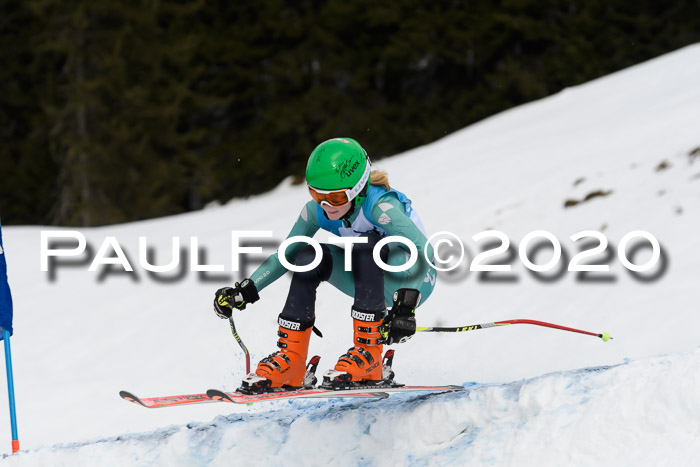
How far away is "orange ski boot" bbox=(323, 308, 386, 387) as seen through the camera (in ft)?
13.0

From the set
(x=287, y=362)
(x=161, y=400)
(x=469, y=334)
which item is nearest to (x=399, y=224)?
(x=287, y=362)

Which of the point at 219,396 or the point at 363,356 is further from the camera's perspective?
the point at 363,356

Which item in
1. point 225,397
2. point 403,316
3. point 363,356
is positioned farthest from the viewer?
point 363,356

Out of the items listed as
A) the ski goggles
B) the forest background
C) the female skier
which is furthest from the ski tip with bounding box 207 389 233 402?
the forest background

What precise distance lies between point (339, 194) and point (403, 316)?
0.69 m

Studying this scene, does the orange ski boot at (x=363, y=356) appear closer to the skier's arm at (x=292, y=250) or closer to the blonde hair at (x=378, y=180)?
the skier's arm at (x=292, y=250)

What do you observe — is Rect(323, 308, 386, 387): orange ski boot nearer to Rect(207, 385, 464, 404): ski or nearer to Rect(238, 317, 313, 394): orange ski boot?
Rect(207, 385, 464, 404): ski

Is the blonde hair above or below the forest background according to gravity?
below

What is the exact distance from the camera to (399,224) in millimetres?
3959

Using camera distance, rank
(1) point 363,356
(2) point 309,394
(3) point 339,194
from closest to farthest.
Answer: (2) point 309,394
(3) point 339,194
(1) point 363,356

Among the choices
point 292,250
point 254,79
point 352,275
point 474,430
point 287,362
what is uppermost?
point 254,79

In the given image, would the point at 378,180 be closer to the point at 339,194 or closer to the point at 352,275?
the point at 339,194

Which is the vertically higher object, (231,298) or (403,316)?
(231,298)

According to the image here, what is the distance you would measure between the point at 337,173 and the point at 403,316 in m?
0.78
